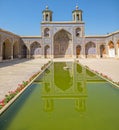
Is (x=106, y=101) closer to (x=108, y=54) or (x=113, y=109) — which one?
(x=113, y=109)

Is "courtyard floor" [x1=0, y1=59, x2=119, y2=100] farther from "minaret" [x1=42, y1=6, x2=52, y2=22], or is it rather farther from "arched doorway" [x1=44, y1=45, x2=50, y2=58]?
"minaret" [x1=42, y1=6, x2=52, y2=22]

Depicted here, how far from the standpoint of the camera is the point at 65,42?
95.4 feet

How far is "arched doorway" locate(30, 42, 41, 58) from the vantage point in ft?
92.6

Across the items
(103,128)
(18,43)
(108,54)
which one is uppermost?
(18,43)

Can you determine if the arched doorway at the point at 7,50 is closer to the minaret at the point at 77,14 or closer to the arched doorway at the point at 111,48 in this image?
the minaret at the point at 77,14

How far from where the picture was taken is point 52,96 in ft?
15.3

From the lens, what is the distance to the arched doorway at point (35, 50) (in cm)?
2823

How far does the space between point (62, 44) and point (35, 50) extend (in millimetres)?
5751

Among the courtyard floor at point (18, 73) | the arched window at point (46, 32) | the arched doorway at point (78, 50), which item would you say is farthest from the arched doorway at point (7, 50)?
the arched doorway at point (78, 50)

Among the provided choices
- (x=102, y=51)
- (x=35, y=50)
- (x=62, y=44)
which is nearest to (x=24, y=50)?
(x=35, y=50)

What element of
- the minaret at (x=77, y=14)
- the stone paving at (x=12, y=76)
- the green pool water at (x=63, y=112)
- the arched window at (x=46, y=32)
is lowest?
the green pool water at (x=63, y=112)

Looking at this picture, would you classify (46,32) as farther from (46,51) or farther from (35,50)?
(35,50)

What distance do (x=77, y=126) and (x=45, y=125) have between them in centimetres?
65

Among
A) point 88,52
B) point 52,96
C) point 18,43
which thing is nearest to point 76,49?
point 88,52
